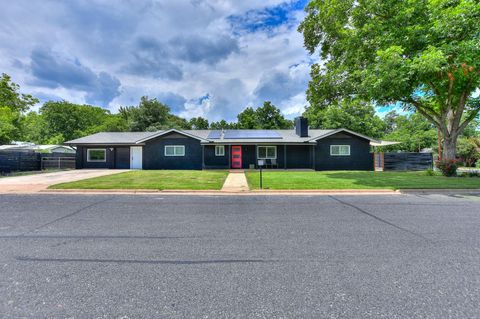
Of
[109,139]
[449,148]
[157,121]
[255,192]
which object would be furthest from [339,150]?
[157,121]

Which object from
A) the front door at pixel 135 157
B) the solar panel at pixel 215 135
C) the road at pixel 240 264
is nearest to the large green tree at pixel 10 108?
the front door at pixel 135 157

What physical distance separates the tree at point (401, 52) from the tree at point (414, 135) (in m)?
21.5

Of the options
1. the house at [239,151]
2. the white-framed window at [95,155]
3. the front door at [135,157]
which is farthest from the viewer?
the white-framed window at [95,155]

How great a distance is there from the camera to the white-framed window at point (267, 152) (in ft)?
70.9

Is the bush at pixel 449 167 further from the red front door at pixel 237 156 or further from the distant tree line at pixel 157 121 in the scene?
the distant tree line at pixel 157 121

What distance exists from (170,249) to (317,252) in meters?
2.41

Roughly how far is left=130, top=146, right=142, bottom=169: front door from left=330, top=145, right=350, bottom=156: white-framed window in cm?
1723

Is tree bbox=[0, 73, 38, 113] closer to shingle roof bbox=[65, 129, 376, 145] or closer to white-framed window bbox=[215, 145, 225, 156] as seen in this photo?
shingle roof bbox=[65, 129, 376, 145]

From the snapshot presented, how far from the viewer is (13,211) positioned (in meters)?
6.62

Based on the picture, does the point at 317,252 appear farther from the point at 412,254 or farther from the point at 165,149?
the point at 165,149

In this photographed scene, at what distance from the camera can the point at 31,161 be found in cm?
1936

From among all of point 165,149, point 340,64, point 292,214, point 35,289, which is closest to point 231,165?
point 165,149

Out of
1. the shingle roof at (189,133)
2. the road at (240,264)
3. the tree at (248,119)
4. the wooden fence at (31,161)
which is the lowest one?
the road at (240,264)

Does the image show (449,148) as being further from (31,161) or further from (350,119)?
(31,161)
